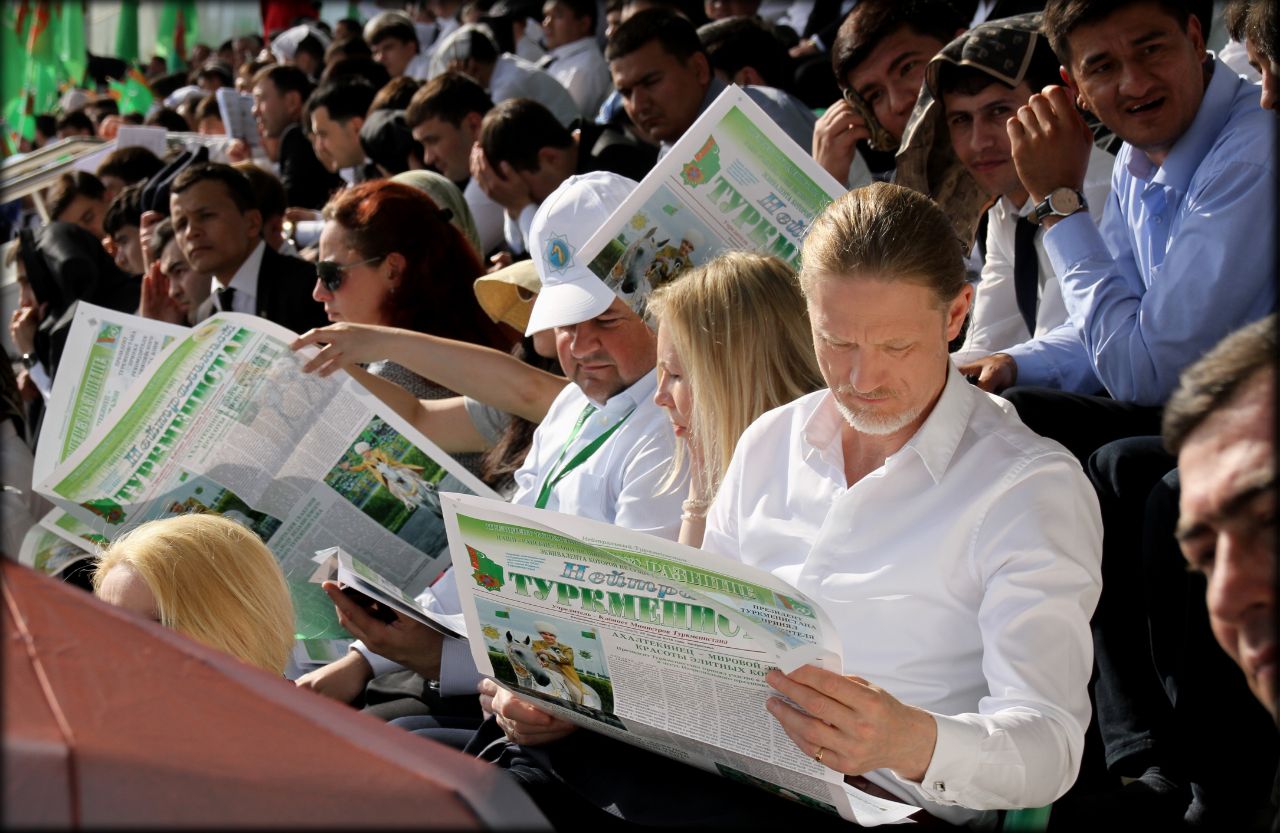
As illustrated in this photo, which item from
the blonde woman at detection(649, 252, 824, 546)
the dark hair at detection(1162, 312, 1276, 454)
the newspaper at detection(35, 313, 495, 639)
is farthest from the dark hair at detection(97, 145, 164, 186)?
the dark hair at detection(1162, 312, 1276, 454)

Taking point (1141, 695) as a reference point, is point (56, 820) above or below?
above

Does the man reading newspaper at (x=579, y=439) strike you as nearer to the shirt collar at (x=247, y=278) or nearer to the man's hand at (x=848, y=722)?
the man's hand at (x=848, y=722)

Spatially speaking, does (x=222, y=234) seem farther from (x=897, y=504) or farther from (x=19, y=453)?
(x=897, y=504)

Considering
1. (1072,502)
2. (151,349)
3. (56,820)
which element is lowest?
(151,349)

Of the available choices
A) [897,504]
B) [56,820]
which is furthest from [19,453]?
[56,820]

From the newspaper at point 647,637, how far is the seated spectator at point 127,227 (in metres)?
4.87

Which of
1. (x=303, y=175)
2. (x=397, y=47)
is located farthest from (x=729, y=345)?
(x=397, y=47)

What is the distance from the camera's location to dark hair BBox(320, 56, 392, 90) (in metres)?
8.07

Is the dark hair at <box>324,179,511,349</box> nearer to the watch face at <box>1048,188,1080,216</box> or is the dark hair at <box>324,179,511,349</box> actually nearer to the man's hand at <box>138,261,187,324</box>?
the man's hand at <box>138,261,187,324</box>

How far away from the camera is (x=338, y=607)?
2783 millimetres

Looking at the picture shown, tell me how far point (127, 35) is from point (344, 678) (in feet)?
45.0

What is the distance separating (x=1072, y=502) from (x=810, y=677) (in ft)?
1.58

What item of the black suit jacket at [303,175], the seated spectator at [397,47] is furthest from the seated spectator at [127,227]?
the seated spectator at [397,47]

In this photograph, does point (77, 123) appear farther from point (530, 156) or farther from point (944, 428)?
point (944, 428)
